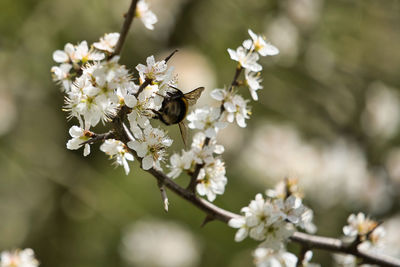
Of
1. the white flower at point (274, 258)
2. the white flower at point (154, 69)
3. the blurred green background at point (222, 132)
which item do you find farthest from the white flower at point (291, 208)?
the blurred green background at point (222, 132)

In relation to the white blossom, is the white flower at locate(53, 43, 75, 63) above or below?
below

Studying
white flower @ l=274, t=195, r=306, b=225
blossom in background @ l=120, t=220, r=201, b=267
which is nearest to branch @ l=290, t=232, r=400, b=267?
white flower @ l=274, t=195, r=306, b=225

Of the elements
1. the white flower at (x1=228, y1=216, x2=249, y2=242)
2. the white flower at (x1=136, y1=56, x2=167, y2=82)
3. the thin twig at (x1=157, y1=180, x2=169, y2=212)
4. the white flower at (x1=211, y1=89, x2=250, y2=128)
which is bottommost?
the thin twig at (x1=157, y1=180, x2=169, y2=212)

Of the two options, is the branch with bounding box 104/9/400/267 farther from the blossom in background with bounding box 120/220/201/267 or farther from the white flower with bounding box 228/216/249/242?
the blossom in background with bounding box 120/220/201/267

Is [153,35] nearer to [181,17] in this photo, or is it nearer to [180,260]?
[181,17]

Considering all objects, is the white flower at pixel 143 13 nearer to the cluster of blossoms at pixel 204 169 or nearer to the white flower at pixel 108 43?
the white flower at pixel 108 43

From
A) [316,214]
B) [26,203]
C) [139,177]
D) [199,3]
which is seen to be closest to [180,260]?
[139,177]

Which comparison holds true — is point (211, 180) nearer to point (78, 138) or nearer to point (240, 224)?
point (240, 224)
